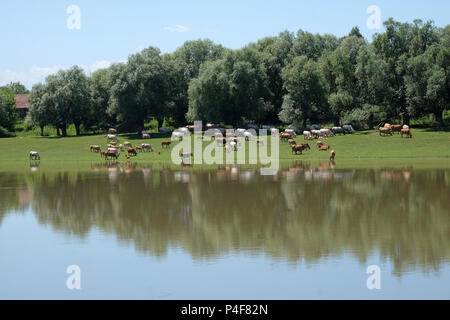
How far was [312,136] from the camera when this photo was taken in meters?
63.6

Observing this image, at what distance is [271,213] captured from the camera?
19.0 m

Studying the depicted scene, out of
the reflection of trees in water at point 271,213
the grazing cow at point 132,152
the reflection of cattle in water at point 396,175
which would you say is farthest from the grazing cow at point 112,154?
the reflection of cattle in water at point 396,175

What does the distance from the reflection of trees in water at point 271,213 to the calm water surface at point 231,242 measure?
4 centimetres

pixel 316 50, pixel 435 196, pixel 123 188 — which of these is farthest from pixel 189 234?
pixel 316 50

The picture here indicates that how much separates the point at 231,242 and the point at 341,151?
135 feet

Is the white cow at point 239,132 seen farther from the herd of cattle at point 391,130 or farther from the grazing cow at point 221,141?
the herd of cattle at point 391,130

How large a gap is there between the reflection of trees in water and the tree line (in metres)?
38.1

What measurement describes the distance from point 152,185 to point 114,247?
611 inches

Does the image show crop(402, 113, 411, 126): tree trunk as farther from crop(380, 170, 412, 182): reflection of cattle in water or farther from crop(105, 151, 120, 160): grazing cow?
crop(380, 170, 412, 182): reflection of cattle in water

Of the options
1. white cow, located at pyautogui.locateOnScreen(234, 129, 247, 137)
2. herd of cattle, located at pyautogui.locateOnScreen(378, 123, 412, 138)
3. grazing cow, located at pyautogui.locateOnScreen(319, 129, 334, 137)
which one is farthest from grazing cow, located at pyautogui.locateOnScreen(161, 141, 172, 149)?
herd of cattle, located at pyautogui.locateOnScreen(378, 123, 412, 138)

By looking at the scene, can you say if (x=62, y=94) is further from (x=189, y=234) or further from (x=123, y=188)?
(x=189, y=234)

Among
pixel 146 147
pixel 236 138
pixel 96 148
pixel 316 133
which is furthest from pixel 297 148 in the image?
pixel 96 148

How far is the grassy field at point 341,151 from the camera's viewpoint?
49.0m

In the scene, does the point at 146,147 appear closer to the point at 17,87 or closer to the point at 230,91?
the point at 230,91
